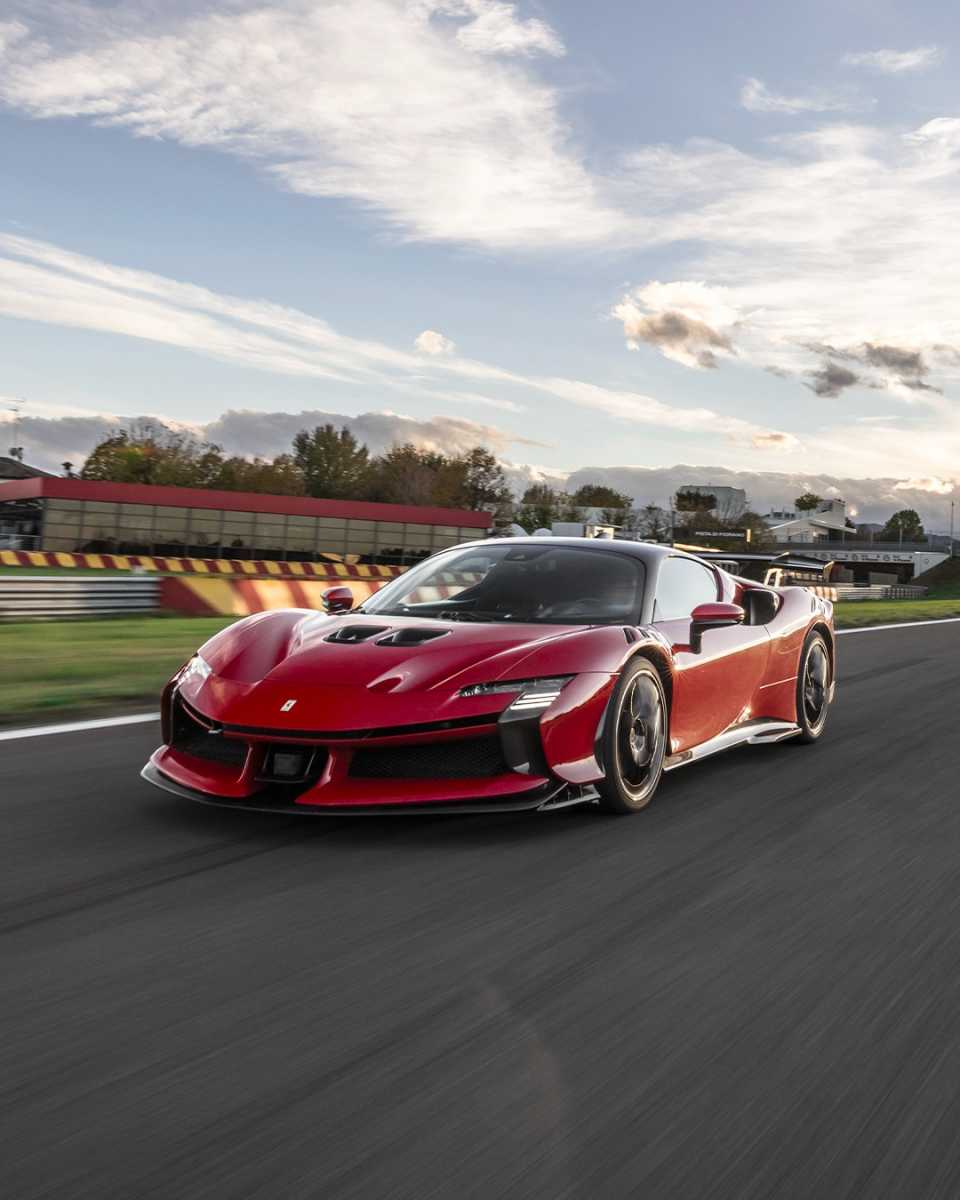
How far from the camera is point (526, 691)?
4.93 meters

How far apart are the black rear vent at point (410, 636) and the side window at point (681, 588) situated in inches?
47.1

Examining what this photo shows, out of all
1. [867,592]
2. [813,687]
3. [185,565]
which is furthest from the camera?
[867,592]

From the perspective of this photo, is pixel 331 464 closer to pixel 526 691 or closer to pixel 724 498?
pixel 724 498

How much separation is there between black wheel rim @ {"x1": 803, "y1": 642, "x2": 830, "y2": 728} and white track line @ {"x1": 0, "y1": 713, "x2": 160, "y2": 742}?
12.6 ft

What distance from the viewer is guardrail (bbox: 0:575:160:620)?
53.4 ft

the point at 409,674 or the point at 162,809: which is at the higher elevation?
the point at 409,674

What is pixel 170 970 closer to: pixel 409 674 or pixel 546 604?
pixel 409 674

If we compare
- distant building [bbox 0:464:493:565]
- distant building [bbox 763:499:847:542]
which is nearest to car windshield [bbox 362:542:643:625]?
distant building [bbox 0:464:493:565]

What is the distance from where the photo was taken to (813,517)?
171500 millimetres

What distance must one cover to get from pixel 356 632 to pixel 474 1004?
94.0 inches

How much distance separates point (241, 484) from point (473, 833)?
315ft

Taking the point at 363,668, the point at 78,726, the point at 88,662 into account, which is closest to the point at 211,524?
the point at 88,662

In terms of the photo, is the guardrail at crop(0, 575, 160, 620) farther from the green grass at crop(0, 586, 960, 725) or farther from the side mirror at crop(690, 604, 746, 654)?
the side mirror at crop(690, 604, 746, 654)

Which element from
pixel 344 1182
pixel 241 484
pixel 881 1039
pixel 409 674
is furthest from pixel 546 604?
pixel 241 484
